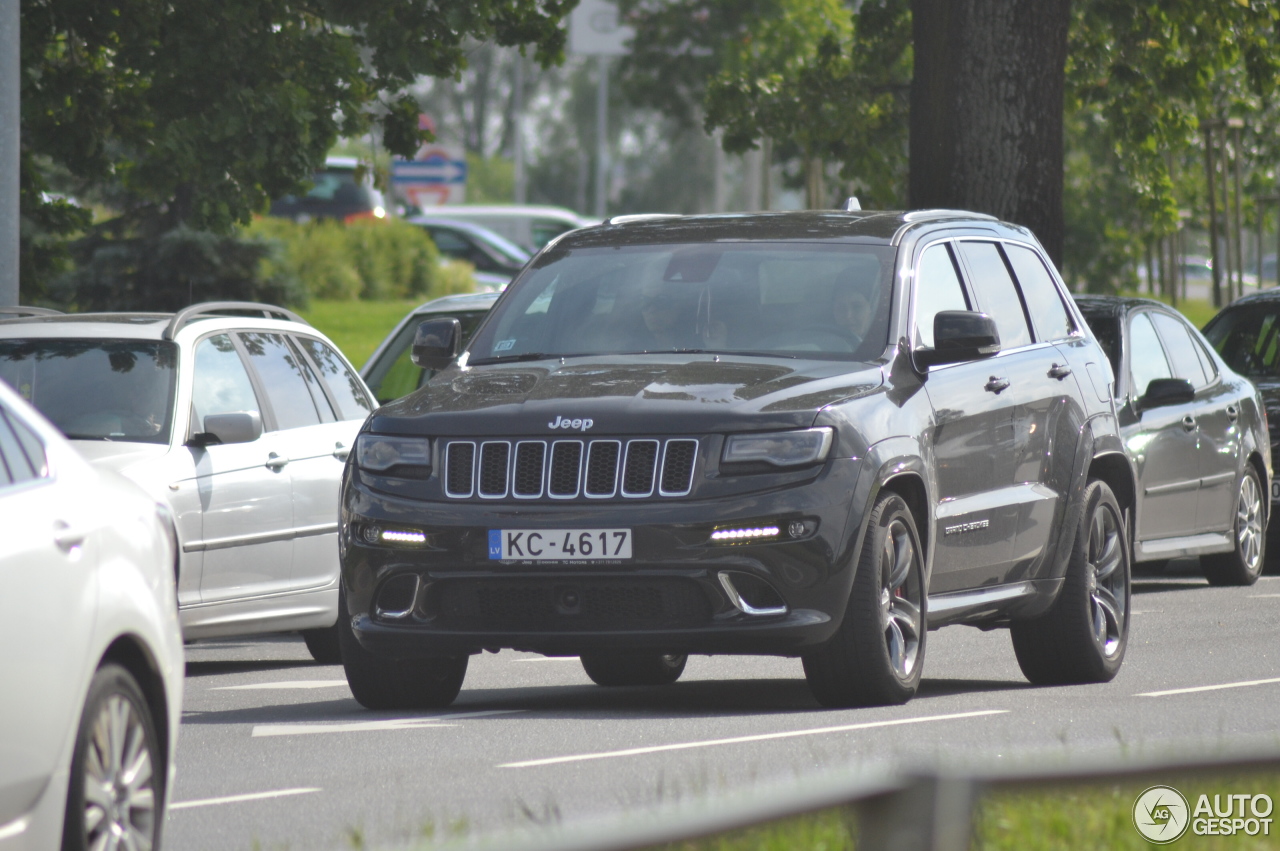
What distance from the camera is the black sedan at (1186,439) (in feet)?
43.8

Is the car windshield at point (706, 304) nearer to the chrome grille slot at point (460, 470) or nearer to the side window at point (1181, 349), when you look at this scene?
the chrome grille slot at point (460, 470)

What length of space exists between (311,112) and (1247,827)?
44.0 ft

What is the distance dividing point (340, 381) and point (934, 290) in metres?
4.00

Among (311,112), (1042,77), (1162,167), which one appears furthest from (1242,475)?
(1162,167)

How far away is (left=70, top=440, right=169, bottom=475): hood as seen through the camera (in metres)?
9.74

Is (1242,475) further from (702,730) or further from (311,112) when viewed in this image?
(702,730)

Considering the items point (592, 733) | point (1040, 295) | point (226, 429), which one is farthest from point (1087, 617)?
point (226, 429)

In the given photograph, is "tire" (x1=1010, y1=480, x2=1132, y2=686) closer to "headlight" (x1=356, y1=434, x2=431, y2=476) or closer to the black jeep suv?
the black jeep suv

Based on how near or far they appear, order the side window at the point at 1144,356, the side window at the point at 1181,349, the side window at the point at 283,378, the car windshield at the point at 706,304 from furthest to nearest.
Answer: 1. the side window at the point at 1181,349
2. the side window at the point at 1144,356
3. the side window at the point at 283,378
4. the car windshield at the point at 706,304

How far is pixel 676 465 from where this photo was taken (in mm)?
Answer: 7566

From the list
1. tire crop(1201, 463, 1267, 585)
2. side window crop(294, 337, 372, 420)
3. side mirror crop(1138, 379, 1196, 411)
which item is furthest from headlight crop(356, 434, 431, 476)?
tire crop(1201, 463, 1267, 585)

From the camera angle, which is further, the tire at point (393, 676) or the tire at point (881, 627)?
the tire at point (393, 676)

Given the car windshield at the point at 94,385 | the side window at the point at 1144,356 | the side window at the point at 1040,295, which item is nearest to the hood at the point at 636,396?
the side window at the point at 1040,295

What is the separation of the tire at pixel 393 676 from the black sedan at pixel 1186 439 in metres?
5.57
